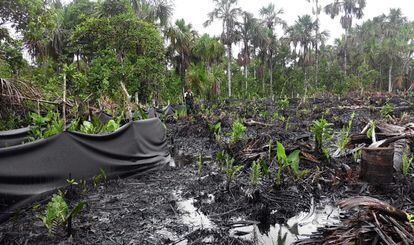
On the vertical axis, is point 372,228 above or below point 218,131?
below

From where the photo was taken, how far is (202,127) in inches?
434

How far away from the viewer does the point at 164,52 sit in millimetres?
14062

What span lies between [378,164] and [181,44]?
47.1ft

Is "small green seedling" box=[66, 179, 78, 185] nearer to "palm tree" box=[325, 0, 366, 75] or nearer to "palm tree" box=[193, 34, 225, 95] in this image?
"palm tree" box=[193, 34, 225, 95]

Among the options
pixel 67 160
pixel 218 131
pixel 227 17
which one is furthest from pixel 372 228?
pixel 227 17

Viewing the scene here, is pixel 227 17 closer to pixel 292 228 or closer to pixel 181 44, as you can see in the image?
pixel 181 44

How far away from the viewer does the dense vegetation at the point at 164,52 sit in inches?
310

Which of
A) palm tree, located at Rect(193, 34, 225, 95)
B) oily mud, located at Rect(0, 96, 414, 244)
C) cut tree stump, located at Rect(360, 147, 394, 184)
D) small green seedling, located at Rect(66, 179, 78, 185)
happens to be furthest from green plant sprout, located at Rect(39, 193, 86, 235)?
palm tree, located at Rect(193, 34, 225, 95)

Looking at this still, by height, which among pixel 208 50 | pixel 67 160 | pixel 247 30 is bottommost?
pixel 67 160

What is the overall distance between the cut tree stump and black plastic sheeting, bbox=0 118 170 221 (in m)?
4.19

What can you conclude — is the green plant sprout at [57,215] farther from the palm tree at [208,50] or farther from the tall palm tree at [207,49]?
the tall palm tree at [207,49]

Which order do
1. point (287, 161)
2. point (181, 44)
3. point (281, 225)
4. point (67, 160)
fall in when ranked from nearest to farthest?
point (281, 225), point (67, 160), point (287, 161), point (181, 44)

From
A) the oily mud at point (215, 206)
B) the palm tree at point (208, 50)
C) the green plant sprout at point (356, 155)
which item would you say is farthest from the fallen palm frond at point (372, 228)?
the palm tree at point (208, 50)

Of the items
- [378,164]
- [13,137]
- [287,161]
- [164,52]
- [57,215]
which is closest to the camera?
[57,215]
